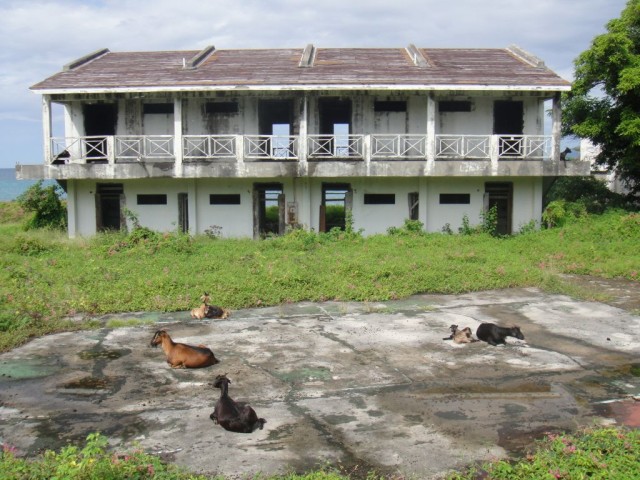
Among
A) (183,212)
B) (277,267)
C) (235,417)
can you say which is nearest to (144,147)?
(183,212)

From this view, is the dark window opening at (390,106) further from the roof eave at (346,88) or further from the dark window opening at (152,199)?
the dark window opening at (152,199)

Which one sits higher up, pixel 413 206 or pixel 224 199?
pixel 224 199

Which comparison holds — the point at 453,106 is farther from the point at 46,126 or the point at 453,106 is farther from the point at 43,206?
the point at 43,206

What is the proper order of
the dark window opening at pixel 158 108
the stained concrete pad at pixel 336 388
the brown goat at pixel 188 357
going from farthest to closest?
the dark window opening at pixel 158 108, the brown goat at pixel 188 357, the stained concrete pad at pixel 336 388

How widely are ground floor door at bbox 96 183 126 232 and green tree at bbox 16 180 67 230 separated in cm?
226

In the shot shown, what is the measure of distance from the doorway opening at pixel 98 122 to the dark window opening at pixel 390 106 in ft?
28.5

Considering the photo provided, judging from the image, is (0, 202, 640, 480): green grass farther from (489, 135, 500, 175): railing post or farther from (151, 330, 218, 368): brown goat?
(151, 330, 218, 368): brown goat

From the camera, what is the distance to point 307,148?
1838 cm

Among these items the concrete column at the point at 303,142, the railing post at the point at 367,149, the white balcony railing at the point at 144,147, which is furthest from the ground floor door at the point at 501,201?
the white balcony railing at the point at 144,147

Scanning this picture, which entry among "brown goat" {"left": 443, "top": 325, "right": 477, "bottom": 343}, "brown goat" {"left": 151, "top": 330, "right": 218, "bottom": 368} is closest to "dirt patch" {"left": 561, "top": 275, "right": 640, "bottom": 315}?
"brown goat" {"left": 443, "top": 325, "right": 477, "bottom": 343}

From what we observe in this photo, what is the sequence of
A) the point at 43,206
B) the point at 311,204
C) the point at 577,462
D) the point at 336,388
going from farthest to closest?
the point at 43,206 < the point at 311,204 < the point at 336,388 < the point at 577,462

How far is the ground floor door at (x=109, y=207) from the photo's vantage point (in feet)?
63.3

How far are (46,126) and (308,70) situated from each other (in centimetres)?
832

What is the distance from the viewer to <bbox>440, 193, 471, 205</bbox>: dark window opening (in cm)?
1919
